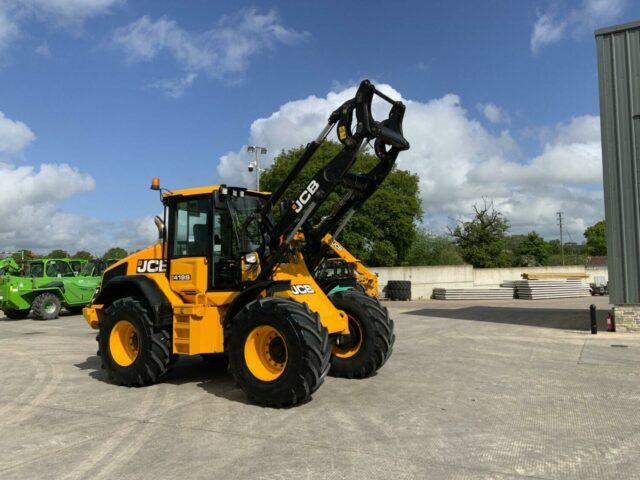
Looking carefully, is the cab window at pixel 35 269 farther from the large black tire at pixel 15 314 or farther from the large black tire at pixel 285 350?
the large black tire at pixel 285 350

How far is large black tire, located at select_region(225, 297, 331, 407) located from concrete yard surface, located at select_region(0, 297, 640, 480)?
0.28m

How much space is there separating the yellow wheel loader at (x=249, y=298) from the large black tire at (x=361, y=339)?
2 cm

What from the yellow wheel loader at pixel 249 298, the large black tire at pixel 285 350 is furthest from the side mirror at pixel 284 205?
the large black tire at pixel 285 350

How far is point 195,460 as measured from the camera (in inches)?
187

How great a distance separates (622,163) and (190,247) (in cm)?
1179

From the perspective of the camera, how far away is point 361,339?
816 cm

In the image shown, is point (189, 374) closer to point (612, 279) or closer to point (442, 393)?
point (442, 393)

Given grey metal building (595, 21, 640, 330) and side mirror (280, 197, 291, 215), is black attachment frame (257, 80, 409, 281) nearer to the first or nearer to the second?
side mirror (280, 197, 291, 215)

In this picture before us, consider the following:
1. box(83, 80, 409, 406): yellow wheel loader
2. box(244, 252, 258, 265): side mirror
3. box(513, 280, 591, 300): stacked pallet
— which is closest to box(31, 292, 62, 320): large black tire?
box(83, 80, 409, 406): yellow wheel loader

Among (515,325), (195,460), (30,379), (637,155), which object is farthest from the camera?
(515,325)

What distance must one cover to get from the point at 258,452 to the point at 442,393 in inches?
128

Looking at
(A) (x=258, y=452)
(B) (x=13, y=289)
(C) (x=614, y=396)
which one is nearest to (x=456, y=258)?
(B) (x=13, y=289)

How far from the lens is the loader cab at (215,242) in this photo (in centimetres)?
755

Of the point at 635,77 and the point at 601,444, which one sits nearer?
the point at 601,444
